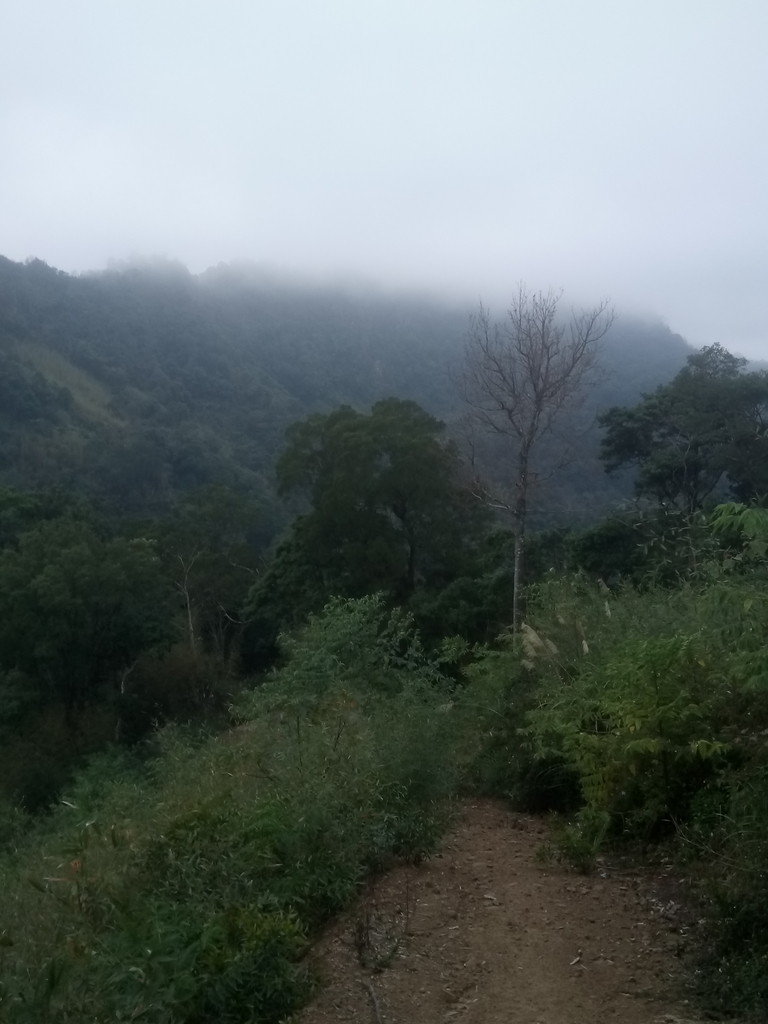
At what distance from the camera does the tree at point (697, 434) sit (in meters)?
18.9

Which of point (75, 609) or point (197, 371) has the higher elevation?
point (197, 371)

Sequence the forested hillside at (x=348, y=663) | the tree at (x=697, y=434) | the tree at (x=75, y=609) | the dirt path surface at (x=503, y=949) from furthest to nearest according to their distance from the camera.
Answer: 1. the tree at (x=75, y=609)
2. the tree at (x=697, y=434)
3. the forested hillside at (x=348, y=663)
4. the dirt path surface at (x=503, y=949)

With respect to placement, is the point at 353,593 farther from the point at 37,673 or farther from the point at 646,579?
the point at 646,579

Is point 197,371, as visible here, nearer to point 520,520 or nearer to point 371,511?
point 371,511

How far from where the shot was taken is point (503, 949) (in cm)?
457

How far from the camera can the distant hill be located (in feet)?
149

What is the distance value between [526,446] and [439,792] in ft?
28.3

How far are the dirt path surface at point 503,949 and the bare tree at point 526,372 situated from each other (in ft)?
26.7

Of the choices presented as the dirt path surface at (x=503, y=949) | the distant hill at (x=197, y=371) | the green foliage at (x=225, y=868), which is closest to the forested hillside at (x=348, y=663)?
the green foliage at (x=225, y=868)

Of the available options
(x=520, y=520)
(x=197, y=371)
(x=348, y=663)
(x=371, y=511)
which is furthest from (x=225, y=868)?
(x=197, y=371)

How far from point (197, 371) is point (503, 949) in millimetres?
66008

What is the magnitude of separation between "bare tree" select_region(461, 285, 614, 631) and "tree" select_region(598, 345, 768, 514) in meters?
5.10

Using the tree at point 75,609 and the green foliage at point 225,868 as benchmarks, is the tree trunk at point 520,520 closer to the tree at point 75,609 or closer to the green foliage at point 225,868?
the green foliage at point 225,868

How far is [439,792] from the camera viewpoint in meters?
5.79
